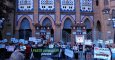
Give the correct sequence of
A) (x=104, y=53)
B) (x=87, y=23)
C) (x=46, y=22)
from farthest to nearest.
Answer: (x=87, y=23) < (x=46, y=22) < (x=104, y=53)

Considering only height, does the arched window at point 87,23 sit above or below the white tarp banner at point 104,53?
above

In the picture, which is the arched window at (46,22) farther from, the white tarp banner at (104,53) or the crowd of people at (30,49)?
the white tarp banner at (104,53)

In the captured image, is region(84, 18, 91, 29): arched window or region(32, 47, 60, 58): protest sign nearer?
region(32, 47, 60, 58): protest sign

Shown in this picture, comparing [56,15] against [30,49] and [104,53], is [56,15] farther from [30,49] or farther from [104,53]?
[104,53]

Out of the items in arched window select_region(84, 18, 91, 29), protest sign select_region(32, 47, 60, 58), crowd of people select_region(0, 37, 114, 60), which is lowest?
crowd of people select_region(0, 37, 114, 60)

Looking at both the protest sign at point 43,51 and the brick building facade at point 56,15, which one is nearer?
the protest sign at point 43,51

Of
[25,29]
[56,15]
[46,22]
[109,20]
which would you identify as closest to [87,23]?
[109,20]

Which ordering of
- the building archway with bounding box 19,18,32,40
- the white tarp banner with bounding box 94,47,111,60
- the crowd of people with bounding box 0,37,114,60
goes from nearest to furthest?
the white tarp banner with bounding box 94,47,111,60 → the crowd of people with bounding box 0,37,114,60 → the building archway with bounding box 19,18,32,40

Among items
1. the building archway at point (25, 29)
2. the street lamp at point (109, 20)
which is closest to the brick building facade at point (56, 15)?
the building archway at point (25, 29)

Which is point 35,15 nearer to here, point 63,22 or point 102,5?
point 63,22

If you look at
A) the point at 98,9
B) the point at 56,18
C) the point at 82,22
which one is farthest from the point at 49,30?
the point at 98,9

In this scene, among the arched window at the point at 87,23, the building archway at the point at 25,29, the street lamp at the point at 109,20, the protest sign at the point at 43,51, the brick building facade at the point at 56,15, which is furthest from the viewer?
the arched window at the point at 87,23

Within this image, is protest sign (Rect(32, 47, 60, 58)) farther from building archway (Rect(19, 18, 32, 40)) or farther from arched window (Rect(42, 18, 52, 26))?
→ arched window (Rect(42, 18, 52, 26))

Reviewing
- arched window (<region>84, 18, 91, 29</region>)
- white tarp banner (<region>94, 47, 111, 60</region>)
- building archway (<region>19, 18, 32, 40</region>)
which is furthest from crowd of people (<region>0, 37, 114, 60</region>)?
arched window (<region>84, 18, 91, 29</region>)
